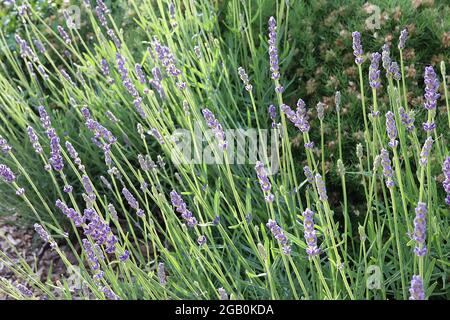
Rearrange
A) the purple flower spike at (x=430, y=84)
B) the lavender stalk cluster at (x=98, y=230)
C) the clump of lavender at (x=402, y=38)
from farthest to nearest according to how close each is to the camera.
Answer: the clump of lavender at (x=402, y=38)
the lavender stalk cluster at (x=98, y=230)
the purple flower spike at (x=430, y=84)

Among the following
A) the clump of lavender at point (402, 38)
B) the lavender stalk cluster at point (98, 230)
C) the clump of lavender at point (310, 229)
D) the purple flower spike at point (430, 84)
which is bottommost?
the clump of lavender at point (310, 229)

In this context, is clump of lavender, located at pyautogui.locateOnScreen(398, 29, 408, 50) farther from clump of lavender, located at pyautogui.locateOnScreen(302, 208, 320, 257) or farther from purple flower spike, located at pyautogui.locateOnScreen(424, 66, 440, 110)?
clump of lavender, located at pyautogui.locateOnScreen(302, 208, 320, 257)

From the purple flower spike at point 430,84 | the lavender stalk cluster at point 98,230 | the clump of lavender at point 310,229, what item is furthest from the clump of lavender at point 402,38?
the lavender stalk cluster at point 98,230

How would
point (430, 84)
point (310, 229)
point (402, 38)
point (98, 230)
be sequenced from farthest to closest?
point (402, 38)
point (98, 230)
point (430, 84)
point (310, 229)

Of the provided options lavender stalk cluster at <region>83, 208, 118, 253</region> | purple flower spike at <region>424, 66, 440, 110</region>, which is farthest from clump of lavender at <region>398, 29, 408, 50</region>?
lavender stalk cluster at <region>83, 208, 118, 253</region>

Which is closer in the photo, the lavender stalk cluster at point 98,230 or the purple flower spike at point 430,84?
the purple flower spike at point 430,84

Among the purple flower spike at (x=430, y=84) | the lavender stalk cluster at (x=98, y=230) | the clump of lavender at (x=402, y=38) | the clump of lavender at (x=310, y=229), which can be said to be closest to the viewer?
the clump of lavender at (x=310, y=229)

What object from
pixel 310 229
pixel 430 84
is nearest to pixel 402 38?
pixel 430 84

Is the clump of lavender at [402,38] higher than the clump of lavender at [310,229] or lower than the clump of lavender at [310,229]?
higher

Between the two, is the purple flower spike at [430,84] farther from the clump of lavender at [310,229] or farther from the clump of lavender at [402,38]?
the clump of lavender at [310,229]

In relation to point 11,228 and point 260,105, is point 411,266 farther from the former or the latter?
point 11,228

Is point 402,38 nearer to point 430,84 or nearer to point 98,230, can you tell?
point 430,84

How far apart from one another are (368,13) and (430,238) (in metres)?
1.32
